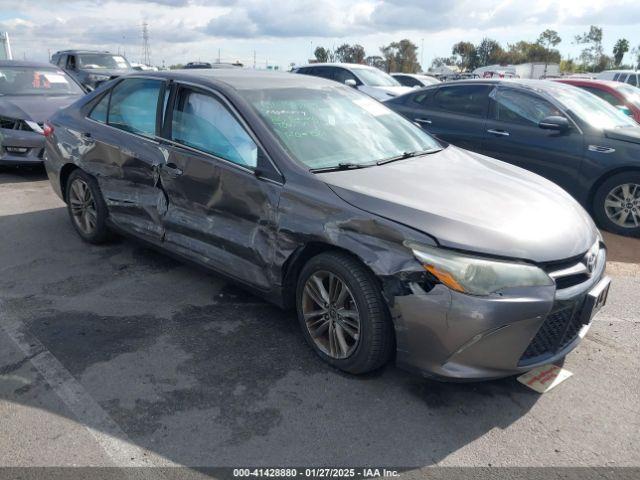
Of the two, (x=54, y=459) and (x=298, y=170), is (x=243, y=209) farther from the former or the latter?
(x=54, y=459)

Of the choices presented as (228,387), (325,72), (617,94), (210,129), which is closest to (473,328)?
(228,387)

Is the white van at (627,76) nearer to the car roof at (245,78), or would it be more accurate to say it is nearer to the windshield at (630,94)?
the windshield at (630,94)

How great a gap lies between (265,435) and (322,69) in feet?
40.3

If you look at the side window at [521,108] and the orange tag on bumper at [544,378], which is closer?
the orange tag on bumper at [544,378]

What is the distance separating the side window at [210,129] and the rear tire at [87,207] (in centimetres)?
126

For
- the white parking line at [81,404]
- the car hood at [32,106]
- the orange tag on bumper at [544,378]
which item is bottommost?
the white parking line at [81,404]

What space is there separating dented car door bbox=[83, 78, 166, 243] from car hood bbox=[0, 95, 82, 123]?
3638 millimetres

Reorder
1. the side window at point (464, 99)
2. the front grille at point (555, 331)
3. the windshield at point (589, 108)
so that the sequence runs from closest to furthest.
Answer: the front grille at point (555, 331) < the windshield at point (589, 108) < the side window at point (464, 99)

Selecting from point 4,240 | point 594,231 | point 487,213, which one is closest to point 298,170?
point 487,213

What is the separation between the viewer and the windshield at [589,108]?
6113mm

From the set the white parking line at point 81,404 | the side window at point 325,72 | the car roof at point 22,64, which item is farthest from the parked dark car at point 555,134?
the side window at point 325,72

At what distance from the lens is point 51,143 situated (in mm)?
5230

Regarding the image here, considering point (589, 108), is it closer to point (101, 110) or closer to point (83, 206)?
point (101, 110)

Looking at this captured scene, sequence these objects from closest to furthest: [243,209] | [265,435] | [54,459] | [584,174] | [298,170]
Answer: [54,459] → [265,435] → [298,170] → [243,209] → [584,174]
